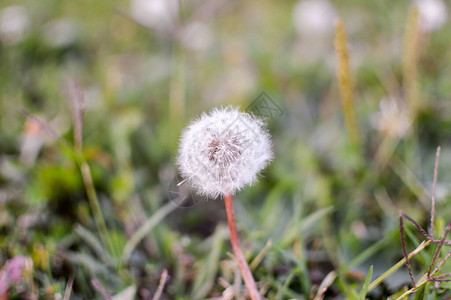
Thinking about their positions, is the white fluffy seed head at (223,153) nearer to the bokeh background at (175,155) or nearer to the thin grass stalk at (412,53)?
the bokeh background at (175,155)

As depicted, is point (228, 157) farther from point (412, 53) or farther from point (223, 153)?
point (412, 53)

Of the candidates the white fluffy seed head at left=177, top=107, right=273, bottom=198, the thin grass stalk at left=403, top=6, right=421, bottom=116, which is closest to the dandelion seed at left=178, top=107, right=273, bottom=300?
the white fluffy seed head at left=177, top=107, right=273, bottom=198

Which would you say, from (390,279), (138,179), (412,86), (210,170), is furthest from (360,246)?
(138,179)

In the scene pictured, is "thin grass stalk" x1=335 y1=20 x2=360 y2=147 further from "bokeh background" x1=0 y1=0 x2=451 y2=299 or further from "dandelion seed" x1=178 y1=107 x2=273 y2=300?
"dandelion seed" x1=178 y1=107 x2=273 y2=300

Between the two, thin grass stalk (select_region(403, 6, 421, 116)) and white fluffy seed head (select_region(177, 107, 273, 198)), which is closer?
white fluffy seed head (select_region(177, 107, 273, 198))

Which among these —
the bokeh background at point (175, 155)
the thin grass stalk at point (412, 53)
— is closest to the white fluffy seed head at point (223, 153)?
the bokeh background at point (175, 155)

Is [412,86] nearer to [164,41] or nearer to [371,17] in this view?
[371,17]

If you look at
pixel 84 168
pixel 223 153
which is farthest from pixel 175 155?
pixel 223 153
